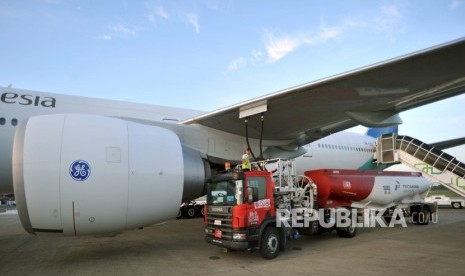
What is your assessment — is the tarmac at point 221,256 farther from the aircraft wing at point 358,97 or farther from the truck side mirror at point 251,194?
the aircraft wing at point 358,97

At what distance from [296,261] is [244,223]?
1399 millimetres

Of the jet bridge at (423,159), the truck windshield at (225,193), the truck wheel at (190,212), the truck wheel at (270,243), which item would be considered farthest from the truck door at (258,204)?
the jet bridge at (423,159)

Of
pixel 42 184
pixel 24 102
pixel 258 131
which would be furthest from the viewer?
pixel 258 131

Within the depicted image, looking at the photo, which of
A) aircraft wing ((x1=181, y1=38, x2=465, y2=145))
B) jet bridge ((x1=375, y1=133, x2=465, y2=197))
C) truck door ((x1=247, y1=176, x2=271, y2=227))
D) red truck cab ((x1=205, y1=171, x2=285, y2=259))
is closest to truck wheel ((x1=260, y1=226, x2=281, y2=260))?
red truck cab ((x1=205, y1=171, x2=285, y2=259))

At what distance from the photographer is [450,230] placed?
12.2 metres

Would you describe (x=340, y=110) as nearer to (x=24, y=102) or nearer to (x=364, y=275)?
(x=364, y=275)

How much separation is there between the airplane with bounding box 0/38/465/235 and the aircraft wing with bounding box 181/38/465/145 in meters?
0.02

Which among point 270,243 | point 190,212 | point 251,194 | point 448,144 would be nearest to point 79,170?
point 251,194

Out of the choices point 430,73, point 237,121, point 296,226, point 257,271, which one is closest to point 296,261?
point 257,271

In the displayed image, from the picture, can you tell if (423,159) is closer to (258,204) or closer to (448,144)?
(448,144)

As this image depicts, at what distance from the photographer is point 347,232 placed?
1073 cm

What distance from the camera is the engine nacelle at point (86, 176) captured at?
20.1ft

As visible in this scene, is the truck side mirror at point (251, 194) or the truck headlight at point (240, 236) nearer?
the truck headlight at point (240, 236)

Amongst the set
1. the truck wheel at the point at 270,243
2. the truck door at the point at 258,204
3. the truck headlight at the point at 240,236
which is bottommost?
the truck wheel at the point at 270,243
